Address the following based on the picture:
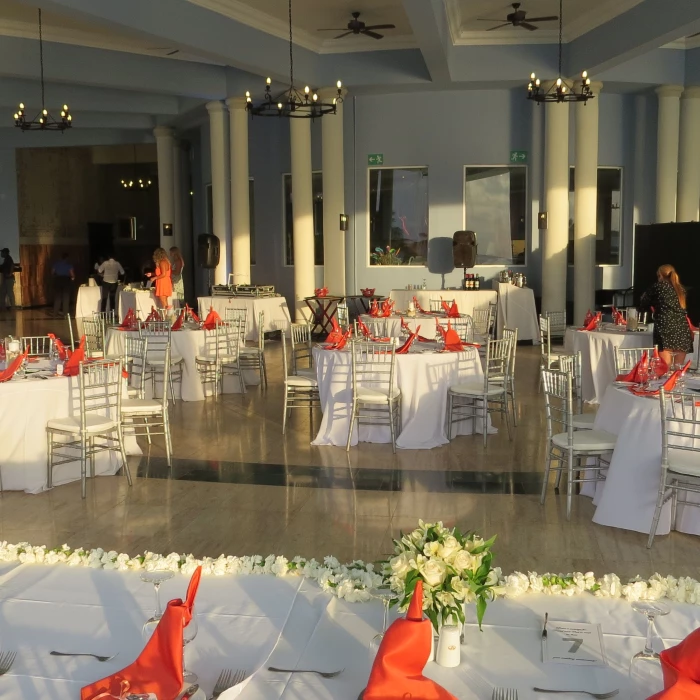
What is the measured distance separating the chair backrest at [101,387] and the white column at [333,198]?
937 centimetres

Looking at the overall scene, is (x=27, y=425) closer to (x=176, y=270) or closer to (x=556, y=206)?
(x=176, y=270)

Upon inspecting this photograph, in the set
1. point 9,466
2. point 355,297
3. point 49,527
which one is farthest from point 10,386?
point 355,297

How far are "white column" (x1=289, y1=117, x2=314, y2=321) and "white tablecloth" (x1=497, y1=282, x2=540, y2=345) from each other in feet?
11.3

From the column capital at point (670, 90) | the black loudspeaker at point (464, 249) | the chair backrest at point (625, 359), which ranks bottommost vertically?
the chair backrest at point (625, 359)

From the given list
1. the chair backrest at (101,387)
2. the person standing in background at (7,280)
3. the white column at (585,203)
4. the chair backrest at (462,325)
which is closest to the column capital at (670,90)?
the white column at (585,203)

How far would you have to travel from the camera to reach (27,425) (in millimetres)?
6188

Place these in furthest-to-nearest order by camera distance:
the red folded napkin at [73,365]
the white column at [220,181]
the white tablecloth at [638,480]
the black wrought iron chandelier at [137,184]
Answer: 1. the black wrought iron chandelier at [137,184]
2. the white column at [220,181]
3. the red folded napkin at [73,365]
4. the white tablecloth at [638,480]

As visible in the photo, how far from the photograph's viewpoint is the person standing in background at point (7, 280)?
21391 mm

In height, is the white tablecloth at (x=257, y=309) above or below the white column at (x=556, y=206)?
below

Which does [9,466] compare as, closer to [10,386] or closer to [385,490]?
[10,386]

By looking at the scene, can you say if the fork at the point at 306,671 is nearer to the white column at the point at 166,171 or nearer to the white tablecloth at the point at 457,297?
the white tablecloth at the point at 457,297

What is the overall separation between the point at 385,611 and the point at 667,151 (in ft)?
47.0

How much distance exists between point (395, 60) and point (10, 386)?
10.5 meters

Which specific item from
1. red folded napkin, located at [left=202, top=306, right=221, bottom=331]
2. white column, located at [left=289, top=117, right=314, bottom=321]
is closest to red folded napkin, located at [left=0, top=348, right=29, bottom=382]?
red folded napkin, located at [left=202, top=306, right=221, bottom=331]
